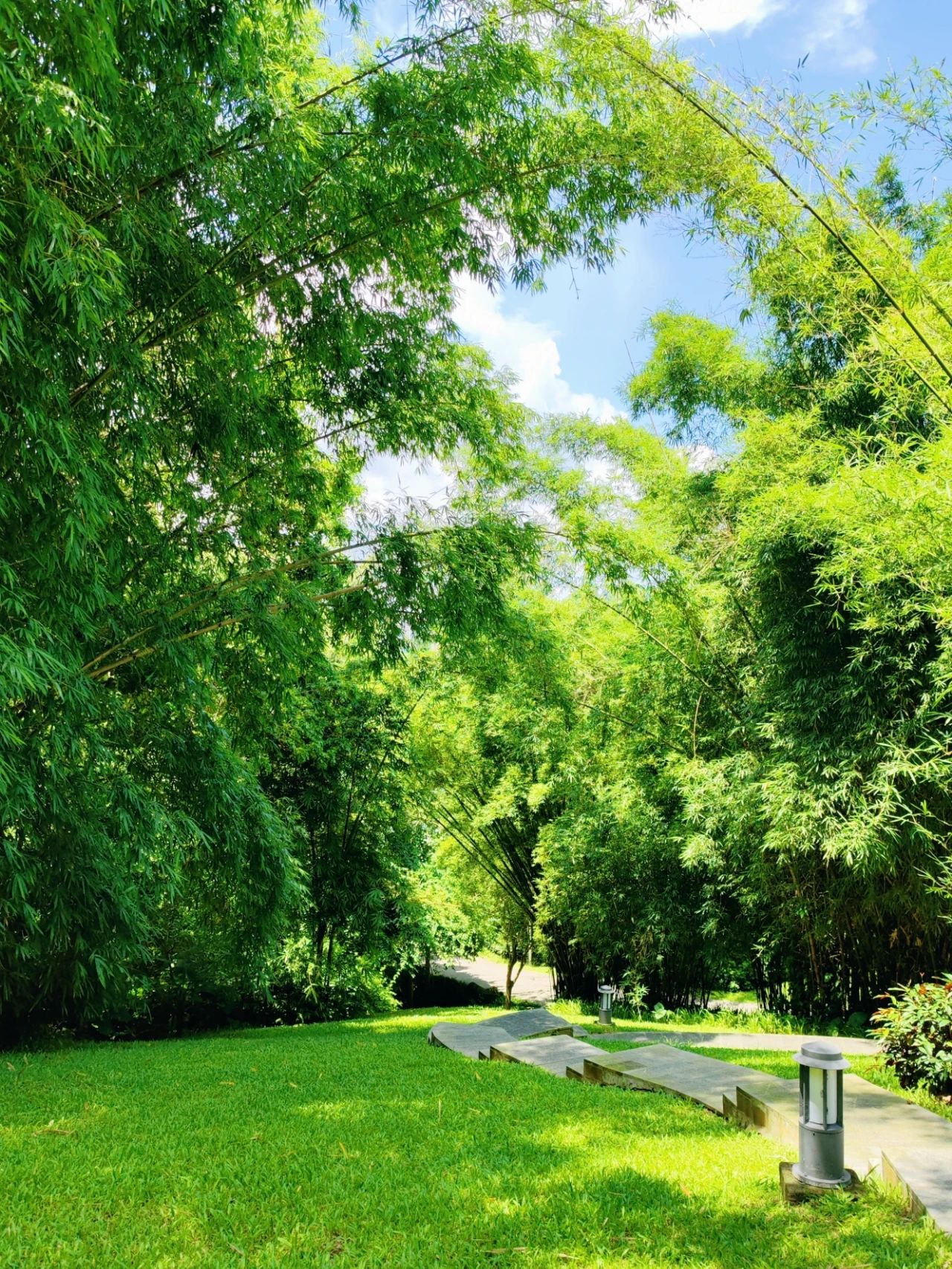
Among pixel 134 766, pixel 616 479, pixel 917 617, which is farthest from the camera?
pixel 616 479

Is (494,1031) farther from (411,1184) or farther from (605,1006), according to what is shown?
(411,1184)

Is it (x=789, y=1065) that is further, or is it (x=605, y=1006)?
(x=605, y=1006)

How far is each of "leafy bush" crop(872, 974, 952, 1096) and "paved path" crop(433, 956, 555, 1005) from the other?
269 inches

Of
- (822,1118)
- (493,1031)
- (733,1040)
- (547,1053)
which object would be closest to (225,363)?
(822,1118)

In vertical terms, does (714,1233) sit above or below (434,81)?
below

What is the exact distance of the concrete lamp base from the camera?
2270 mm

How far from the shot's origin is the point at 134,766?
3916 mm

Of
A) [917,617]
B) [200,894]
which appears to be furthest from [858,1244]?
[200,894]

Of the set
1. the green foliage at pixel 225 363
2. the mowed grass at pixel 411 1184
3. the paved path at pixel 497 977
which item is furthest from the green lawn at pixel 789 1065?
the paved path at pixel 497 977

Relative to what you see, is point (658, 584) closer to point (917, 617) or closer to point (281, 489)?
point (917, 617)

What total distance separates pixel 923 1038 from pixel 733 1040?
2.15m

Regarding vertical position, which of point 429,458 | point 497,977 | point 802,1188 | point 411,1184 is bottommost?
point 497,977

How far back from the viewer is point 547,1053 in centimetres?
470

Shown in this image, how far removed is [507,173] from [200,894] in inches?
197
